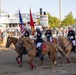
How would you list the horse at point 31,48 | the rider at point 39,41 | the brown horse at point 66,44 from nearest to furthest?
the horse at point 31,48 → the rider at point 39,41 → the brown horse at point 66,44

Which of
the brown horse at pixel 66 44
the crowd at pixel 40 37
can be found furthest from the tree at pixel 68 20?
the brown horse at pixel 66 44

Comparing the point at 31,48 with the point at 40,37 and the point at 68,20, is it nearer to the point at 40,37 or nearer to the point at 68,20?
the point at 40,37

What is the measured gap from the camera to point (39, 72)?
1442 centimetres

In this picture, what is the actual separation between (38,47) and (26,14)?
43.3 m

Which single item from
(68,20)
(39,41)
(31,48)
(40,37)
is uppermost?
(68,20)

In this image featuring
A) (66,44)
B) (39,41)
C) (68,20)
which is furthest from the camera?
(68,20)

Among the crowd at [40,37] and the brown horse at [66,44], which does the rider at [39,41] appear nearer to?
the crowd at [40,37]

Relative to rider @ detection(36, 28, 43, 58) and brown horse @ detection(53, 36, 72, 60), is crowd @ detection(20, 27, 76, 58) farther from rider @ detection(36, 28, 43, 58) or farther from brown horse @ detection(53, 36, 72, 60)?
brown horse @ detection(53, 36, 72, 60)

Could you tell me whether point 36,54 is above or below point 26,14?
below

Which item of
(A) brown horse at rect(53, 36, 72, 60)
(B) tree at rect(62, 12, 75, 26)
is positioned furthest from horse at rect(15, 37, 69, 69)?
(B) tree at rect(62, 12, 75, 26)

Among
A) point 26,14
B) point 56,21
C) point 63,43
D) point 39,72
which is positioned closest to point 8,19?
point 26,14

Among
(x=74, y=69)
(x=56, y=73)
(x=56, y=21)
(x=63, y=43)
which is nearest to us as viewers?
(x=56, y=73)

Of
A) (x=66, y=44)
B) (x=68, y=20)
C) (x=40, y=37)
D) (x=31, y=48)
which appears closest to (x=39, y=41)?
(x=40, y=37)

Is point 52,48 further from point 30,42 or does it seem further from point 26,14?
point 26,14
